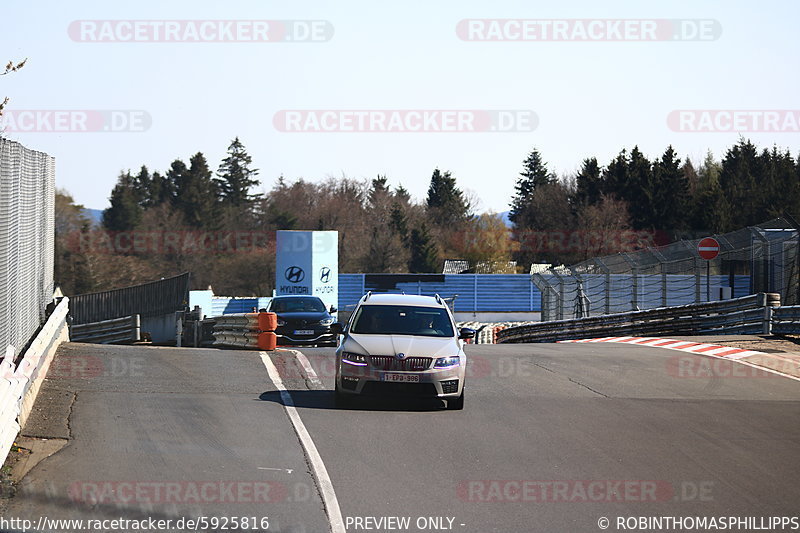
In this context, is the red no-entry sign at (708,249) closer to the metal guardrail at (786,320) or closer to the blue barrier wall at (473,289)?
the metal guardrail at (786,320)

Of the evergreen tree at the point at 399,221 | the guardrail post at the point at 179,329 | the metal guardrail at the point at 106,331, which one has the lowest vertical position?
the metal guardrail at the point at 106,331

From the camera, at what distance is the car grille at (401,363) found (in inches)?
482

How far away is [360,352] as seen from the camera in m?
12.4

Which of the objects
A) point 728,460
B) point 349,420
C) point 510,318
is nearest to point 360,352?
point 349,420

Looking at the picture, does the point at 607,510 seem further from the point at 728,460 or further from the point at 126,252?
the point at 126,252

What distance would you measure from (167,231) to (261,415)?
86065 mm

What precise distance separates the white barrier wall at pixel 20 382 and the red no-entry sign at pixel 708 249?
17.7 meters

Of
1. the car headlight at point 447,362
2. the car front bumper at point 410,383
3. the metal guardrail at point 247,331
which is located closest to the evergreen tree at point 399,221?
the metal guardrail at point 247,331

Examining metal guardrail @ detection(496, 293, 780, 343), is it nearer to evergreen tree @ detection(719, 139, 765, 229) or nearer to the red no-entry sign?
the red no-entry sign

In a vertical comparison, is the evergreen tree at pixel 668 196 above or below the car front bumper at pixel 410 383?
above

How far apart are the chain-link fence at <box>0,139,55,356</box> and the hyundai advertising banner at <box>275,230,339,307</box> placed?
982 inches

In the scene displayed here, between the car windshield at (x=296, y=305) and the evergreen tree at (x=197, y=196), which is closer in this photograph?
the car windshield at (x=296, y=305)

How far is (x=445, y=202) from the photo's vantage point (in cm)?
12769

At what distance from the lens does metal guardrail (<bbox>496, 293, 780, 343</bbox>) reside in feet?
73.0
